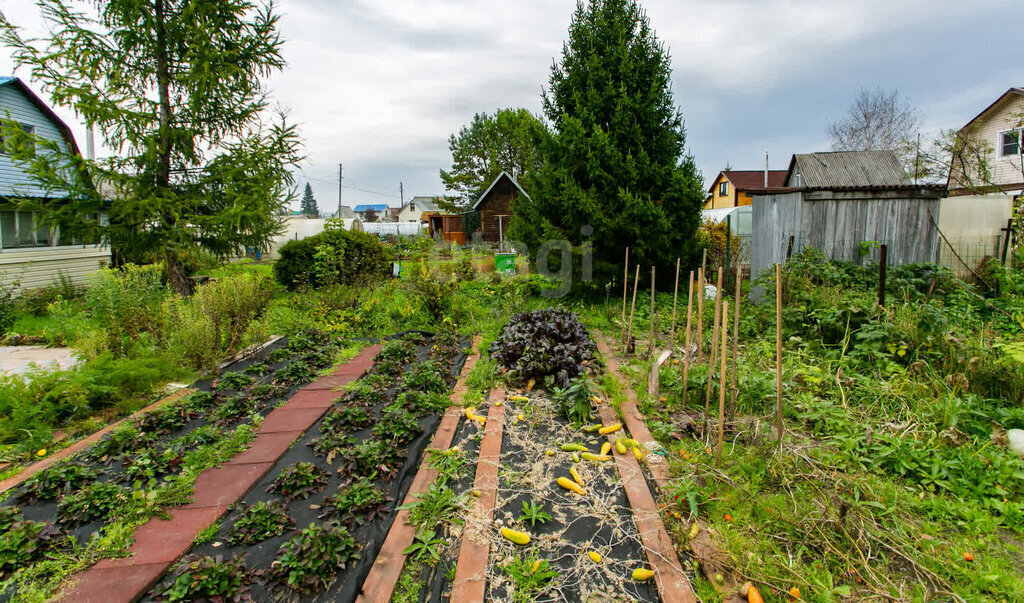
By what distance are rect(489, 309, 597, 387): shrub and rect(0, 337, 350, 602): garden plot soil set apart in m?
1.97

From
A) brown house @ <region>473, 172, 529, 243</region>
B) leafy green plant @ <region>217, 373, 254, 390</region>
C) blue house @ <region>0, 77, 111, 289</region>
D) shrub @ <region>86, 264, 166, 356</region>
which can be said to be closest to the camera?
leafy green plant @ <region>217, 373, 254, 390</region>

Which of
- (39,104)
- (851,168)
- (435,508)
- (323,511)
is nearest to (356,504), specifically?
(323,511)

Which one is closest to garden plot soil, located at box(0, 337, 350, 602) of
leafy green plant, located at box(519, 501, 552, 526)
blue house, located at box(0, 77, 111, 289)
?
leafy green plant, located at box(519, 501, 552, 526)

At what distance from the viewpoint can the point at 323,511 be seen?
7.73ft

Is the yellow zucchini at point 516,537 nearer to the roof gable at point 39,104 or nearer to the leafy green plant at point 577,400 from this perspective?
the leafy green plant at point 577,400

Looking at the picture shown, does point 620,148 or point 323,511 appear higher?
point 620,148

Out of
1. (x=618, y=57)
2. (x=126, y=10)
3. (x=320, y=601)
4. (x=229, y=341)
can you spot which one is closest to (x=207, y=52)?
(x=126, y=10)

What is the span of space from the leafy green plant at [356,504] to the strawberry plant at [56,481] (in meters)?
1.43

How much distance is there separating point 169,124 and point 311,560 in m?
9.14

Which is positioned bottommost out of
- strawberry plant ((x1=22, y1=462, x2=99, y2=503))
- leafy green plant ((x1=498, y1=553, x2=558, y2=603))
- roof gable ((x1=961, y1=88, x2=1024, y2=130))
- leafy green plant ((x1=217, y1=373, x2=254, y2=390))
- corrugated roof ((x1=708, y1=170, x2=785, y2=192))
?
leafy green plant ((x1=498, y1=553, x2=558, y2=603))

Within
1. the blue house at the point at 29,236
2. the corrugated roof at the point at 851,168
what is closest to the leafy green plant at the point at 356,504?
the blue house at the point at 29,236

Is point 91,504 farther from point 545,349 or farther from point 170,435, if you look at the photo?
point 545,349

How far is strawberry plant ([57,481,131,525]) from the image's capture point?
225 cm

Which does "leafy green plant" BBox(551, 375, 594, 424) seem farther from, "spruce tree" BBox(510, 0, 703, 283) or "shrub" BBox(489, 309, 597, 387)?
"spruce tree" BBox(510, 0, 703, 283)
